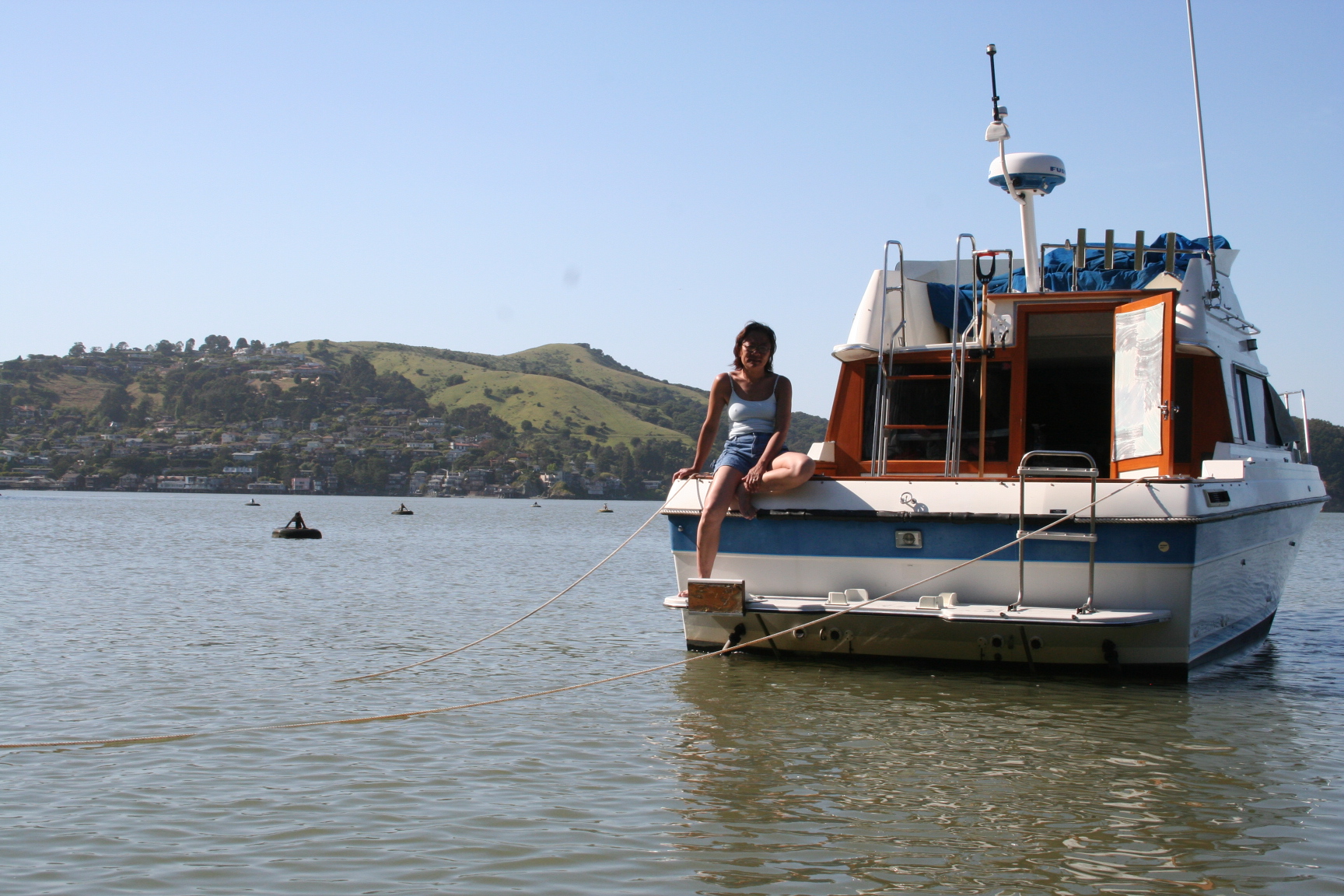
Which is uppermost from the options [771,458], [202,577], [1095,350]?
[1095,350]

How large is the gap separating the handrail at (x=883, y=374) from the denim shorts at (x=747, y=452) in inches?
73.7

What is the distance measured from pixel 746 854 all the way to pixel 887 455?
704 cm

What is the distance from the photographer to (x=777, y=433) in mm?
9750

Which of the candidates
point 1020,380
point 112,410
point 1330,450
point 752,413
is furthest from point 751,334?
point 112,410

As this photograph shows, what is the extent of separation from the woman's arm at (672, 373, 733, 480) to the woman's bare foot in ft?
1.30

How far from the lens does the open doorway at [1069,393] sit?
37.8 ft

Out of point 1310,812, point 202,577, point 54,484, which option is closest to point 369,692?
point 1310,812

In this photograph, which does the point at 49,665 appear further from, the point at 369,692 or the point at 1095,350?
the point at 1095,350

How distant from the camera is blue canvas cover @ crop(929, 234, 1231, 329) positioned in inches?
452

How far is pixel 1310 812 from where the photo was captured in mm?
6047

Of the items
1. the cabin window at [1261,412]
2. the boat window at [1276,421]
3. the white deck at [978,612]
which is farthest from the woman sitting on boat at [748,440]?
the boat window at [1276,421]

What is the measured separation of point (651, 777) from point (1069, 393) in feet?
23.4

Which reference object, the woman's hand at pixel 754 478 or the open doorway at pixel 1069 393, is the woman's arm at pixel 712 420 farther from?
the open doorway at pixel 1069 393

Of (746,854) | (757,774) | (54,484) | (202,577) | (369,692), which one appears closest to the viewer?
(746,854)
